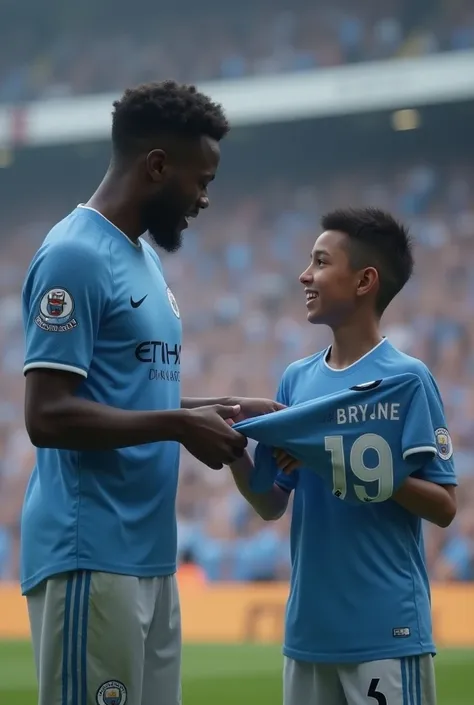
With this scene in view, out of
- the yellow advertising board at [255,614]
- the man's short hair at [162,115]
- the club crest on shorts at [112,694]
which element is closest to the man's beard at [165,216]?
the man's short hair at [162,115]

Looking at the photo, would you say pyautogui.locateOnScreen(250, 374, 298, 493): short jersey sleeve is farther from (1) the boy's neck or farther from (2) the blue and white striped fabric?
(2) the blue and white striped fabric

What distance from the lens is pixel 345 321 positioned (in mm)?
3031

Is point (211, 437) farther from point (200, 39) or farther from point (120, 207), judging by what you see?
point (200, 39)

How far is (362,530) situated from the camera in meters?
2.79

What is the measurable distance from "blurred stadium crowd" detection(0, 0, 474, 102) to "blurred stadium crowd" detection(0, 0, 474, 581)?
1.0 inches

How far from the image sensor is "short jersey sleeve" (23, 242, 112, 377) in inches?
94.3

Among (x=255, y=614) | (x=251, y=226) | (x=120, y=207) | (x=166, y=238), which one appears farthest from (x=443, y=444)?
(x=251, y=226)

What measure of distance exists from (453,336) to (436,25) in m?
5.19

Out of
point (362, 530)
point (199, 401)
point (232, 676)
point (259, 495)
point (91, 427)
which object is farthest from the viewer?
point (232, 676)

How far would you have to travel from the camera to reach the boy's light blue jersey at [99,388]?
95.0 inches

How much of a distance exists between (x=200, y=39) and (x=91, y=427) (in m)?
18.8

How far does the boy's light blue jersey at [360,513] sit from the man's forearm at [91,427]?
0.38m

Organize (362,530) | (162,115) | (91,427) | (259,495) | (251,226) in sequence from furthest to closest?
(251,226) → (259,495) → (362,530) → (162,115) → (91,427)

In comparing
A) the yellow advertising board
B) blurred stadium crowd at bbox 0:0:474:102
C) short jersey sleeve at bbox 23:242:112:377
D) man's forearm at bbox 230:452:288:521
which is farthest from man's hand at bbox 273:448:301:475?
blurred stadium crowd at bbox 0:0:474:102
